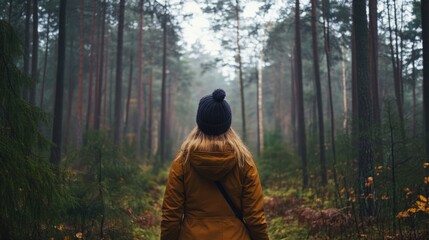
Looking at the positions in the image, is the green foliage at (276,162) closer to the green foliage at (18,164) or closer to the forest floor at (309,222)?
the forest floor at (309,222)

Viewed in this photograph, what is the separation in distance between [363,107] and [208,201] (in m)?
7.15

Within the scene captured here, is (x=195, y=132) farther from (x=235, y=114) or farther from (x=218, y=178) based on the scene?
(x=235, y=114)

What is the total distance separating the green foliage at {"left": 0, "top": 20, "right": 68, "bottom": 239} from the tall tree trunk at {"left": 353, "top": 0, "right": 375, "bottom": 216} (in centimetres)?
684

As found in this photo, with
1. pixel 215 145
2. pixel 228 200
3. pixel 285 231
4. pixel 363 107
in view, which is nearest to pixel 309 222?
pixel 285 231

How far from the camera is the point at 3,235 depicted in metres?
4.52

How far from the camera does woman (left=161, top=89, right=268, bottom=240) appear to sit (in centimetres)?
307

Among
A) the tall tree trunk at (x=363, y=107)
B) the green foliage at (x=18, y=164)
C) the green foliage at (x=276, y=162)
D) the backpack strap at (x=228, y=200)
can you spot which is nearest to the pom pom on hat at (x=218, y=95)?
the backpack strap at (x=228, y=200)

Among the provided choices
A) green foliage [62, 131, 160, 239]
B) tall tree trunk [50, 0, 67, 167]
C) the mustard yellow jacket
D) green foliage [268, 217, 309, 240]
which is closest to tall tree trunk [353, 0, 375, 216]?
green foliage [268, 217, 309, 240]

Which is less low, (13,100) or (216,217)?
(13,100)

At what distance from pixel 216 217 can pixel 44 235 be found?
393 centimetres

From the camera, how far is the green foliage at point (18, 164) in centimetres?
396

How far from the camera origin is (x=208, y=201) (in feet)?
10.2

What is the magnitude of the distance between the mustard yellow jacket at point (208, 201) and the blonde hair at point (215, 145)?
0.17 ft

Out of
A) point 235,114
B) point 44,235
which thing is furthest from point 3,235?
point 235,114
